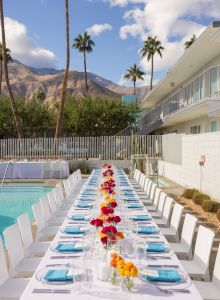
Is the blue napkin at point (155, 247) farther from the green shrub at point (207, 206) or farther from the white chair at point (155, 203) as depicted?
the green shrub at point (207, 206)

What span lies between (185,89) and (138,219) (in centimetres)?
1613

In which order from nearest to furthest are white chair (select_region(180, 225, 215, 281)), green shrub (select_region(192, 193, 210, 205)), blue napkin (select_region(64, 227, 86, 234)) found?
white chair (select_region(180, 225, 215, 281)) < blue napkin (select_region(64, 227, 86, 234)) < green shrub (select_region(192, 193, 210, 205))

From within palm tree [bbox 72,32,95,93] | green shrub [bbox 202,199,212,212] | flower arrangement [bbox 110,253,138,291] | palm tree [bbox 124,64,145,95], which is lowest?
green shrub [bbox 202,199,212,212]

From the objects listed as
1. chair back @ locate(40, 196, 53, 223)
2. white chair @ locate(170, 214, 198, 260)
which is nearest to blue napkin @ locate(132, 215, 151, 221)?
white chair @ locate(170, 214, 198, 260)

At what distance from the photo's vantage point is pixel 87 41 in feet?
178

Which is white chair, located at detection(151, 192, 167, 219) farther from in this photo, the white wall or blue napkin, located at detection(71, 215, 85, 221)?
the white wall

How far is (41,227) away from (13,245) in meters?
1.88

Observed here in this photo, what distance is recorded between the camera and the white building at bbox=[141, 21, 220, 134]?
49.4ft

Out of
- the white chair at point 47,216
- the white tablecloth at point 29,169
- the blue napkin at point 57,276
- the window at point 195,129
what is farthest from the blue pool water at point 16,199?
the window at point 195,129

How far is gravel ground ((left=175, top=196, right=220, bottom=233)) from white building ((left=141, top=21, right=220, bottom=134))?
4375 millimetres

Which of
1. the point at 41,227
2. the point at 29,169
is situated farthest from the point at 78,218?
the point at 29,169

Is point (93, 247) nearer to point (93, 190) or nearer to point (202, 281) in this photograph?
point (202, 281)

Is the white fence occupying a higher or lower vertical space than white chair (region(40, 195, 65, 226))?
higher

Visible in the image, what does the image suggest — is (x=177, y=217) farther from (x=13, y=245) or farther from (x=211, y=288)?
(x=13, y=245)
